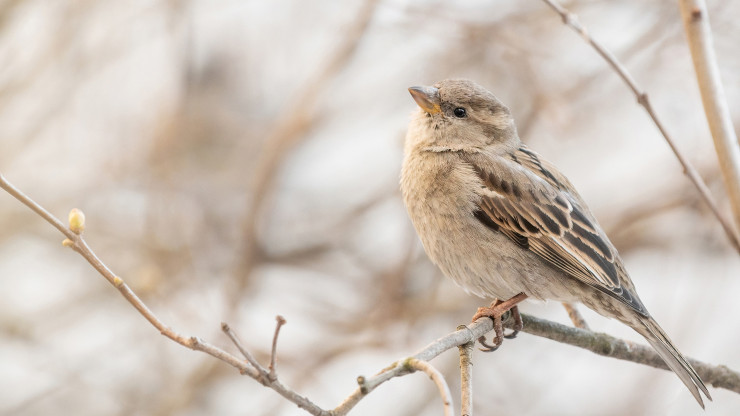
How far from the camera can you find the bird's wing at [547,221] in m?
3.83

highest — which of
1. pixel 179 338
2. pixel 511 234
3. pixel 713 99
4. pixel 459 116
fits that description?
pixel 459 116

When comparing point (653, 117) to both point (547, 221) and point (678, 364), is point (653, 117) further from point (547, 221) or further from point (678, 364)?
point (547, 221)

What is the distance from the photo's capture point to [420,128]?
442cm

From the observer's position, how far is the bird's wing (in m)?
3.83

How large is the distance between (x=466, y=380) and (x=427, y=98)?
6.82 ft

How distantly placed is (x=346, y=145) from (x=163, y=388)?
320 centimetres

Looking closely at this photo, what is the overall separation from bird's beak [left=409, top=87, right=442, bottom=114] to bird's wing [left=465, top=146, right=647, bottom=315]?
365mm

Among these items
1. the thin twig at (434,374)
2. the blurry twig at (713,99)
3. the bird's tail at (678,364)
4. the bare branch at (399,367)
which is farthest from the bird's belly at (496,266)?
the thin twig at (434,374)

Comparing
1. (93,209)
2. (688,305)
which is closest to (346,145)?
(93,209)

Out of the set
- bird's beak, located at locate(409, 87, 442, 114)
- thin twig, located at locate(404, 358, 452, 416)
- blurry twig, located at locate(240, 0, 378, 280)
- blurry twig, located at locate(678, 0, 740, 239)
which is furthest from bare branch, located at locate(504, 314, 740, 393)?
blurry twig, located at locate(240, 0, 378, 280)

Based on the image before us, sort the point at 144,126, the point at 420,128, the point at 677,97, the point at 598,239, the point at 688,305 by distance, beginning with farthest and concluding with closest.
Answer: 1. the point at 144,126
2. the point at 677,97
3. the point at 688,305
4. the point at 420,128
5. the point at 598,239

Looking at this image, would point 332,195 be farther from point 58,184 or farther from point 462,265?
point 462,265

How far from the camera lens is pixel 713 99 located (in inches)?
104

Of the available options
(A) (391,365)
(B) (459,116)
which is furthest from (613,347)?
(B) (459,116)
